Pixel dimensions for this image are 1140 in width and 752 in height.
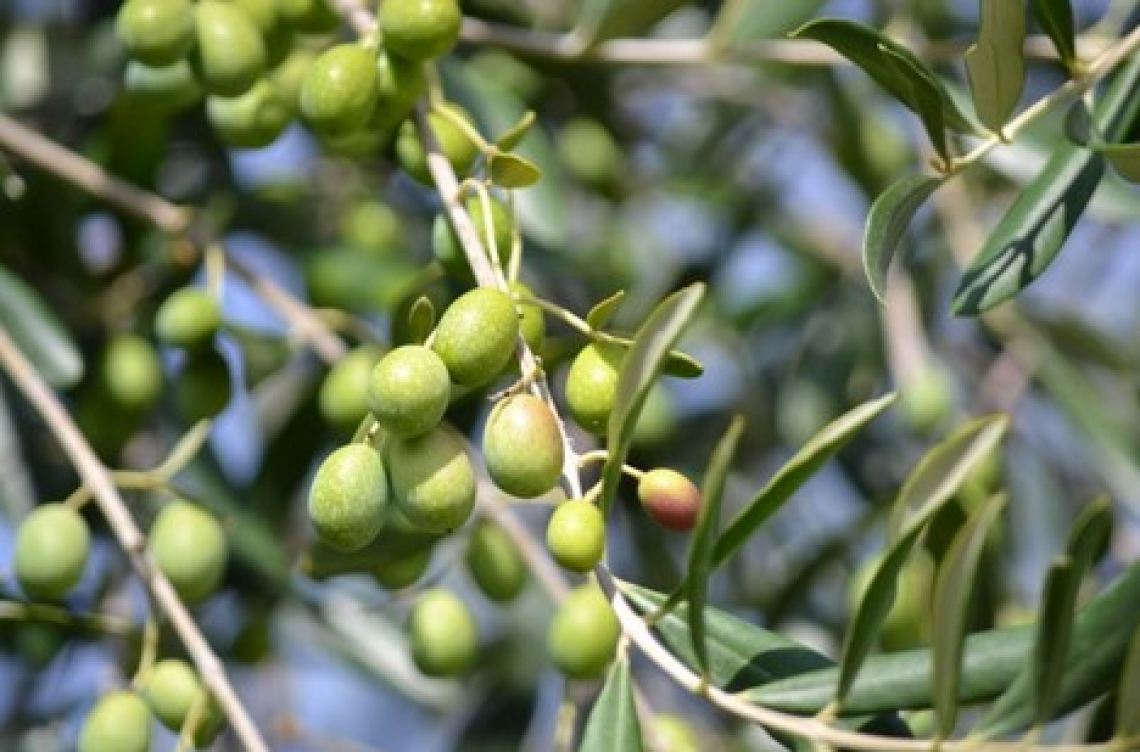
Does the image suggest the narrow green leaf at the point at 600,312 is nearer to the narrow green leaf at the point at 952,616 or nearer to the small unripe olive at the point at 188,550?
the narrow green leaf at the point at 952,616

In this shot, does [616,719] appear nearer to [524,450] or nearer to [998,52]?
[524,450]

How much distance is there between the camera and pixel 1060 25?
43.4 inches

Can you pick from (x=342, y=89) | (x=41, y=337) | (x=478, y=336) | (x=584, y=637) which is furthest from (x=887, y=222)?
(x=41, y=337)

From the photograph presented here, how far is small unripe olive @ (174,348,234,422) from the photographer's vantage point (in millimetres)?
1488

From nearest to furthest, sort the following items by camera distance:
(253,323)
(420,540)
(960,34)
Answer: (420,540), (253,323), (960,34)

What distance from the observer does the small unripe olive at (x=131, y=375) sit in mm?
1582

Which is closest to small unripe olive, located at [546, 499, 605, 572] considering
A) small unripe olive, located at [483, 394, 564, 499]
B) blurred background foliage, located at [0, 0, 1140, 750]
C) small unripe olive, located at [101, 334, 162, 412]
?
small unripe olive, located at [483, 394, 564, 499]

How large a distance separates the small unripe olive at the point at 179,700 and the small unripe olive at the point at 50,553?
0.30ft

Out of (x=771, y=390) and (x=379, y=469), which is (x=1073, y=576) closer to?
(x=379, y=469)

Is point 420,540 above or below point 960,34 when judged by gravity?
above

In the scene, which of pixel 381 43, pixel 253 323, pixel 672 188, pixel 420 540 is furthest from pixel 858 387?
pixel 381 43

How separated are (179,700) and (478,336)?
445 millimetres

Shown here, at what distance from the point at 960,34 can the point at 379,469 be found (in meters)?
1.25

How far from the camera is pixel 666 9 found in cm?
140
